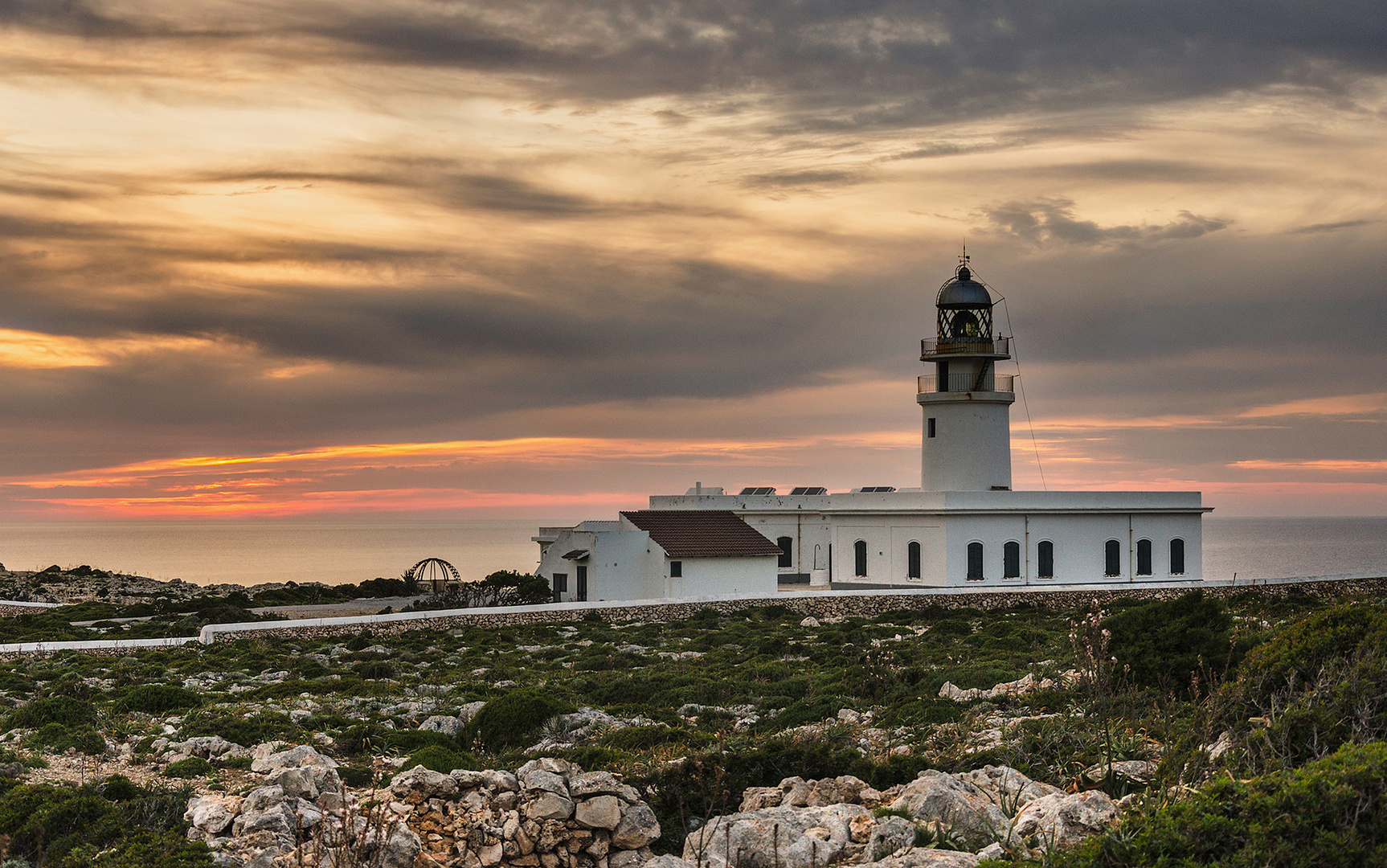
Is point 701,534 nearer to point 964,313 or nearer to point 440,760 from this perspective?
point 964,313

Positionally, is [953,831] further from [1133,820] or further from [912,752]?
[912,752]

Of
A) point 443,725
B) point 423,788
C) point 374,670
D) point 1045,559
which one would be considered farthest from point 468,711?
point 1045,559

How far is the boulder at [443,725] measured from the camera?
13.7 meters

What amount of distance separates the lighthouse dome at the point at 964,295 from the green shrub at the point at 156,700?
27.5 metres

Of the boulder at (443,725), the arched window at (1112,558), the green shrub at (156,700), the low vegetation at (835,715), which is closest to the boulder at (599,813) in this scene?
the low vegetation at (835,715)

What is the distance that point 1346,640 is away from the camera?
29.1 ft

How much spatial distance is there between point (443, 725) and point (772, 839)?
25.1 feet

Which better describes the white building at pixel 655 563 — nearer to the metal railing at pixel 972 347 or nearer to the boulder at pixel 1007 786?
the metal railing at pixel 972 347

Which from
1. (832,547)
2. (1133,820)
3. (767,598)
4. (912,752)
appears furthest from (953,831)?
(832,547)

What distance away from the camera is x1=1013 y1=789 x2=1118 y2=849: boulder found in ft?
22.2

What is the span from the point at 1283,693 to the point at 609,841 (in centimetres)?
512

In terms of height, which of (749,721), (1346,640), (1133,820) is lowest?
(749,721)

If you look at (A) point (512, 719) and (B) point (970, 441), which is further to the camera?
(B) point (970, 441)

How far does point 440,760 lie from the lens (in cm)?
1076
